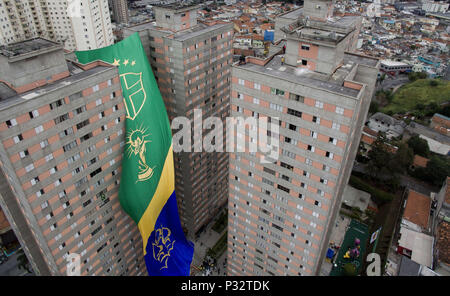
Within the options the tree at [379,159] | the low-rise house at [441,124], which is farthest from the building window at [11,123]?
the low-rise house at [441,124]

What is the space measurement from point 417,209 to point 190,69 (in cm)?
7103

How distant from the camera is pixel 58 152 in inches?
1554

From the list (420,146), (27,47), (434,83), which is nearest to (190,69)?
(27,47)

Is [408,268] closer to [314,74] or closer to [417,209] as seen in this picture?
[417,209]

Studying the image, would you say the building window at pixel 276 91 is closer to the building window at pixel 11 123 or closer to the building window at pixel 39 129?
the building window at pixel 39 129

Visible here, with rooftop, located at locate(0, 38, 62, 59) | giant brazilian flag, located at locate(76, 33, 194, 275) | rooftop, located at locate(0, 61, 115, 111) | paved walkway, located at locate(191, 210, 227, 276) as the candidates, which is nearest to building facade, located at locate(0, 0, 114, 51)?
paved walkway, located at locate(191, 210, 227, 276)

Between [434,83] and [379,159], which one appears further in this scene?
[434,83]

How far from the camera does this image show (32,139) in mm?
36438

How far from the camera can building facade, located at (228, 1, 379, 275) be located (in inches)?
1540

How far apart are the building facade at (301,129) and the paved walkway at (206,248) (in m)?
28.8

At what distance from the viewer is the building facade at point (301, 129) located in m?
39.1

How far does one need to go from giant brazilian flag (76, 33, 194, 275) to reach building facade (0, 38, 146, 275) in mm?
1915
